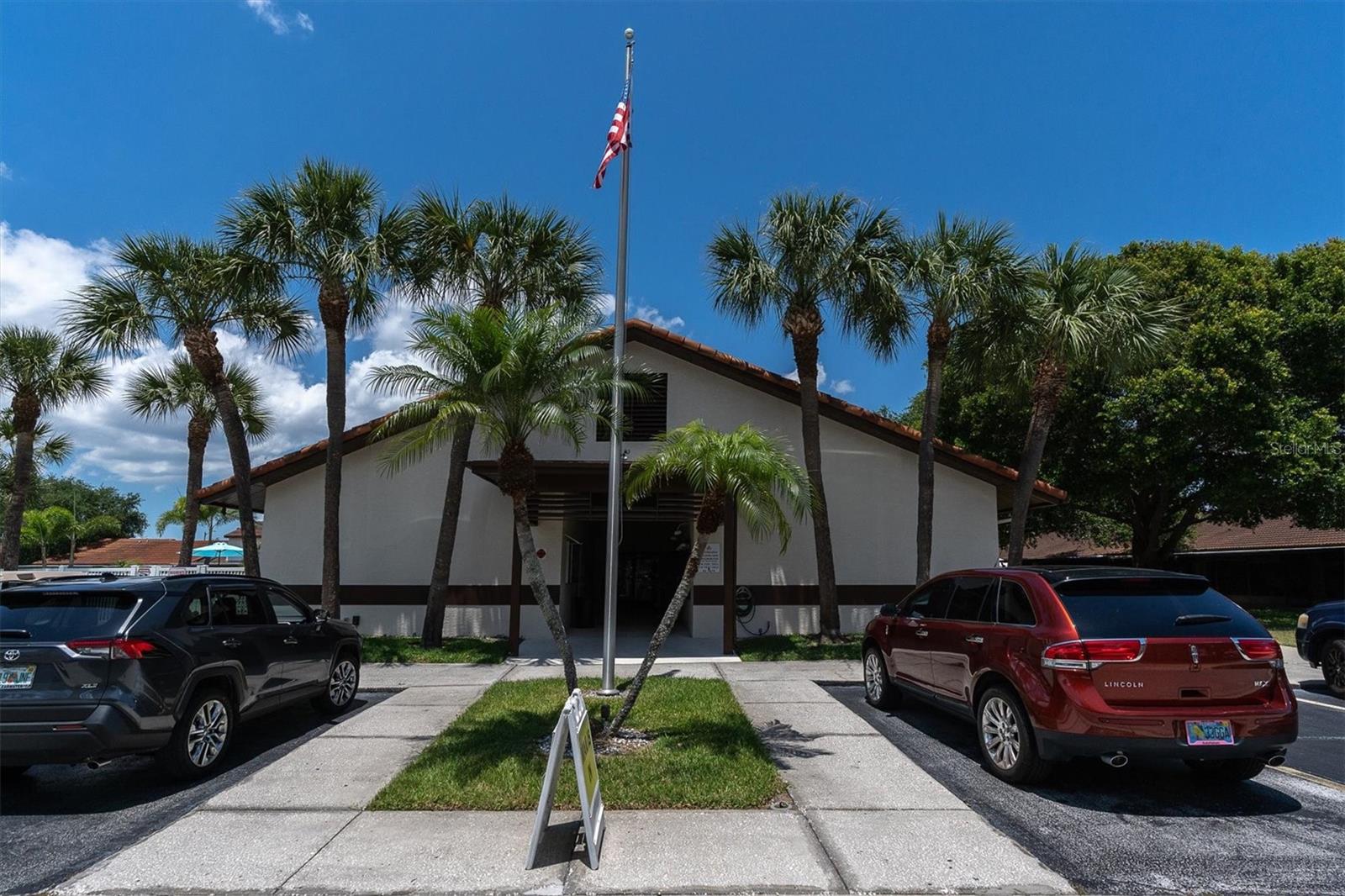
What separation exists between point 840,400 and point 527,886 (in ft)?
41.7

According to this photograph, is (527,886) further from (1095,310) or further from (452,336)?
(1095,310)

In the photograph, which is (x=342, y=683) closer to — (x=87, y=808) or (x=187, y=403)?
(x=87, y=808)

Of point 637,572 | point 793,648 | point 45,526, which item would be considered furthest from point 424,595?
point 45,526

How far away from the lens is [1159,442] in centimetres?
2055

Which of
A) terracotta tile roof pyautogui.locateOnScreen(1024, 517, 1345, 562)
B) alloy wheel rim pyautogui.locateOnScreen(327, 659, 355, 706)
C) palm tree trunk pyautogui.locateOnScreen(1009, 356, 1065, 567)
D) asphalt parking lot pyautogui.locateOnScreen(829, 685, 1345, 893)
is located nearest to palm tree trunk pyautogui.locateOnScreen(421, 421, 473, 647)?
alloy wheel rim pyautogui.locateOnScreen(327, 659, 355, 706)

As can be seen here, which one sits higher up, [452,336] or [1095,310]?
[1095,310]

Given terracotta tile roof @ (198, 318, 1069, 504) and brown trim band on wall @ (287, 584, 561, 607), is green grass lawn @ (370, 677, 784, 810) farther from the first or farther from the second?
terracotta tile roof @ (198, 318, 1069, 504)

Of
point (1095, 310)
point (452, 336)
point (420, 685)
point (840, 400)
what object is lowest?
point (420, 685)

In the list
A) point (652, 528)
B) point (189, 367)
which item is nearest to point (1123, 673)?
point (652, 528)

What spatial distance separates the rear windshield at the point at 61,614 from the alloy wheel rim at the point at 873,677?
23.8ft

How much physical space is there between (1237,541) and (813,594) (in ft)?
77.5

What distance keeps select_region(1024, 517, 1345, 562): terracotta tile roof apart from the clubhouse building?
13.7m

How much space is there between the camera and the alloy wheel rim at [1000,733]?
5.89 m

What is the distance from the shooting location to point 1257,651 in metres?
5.36
